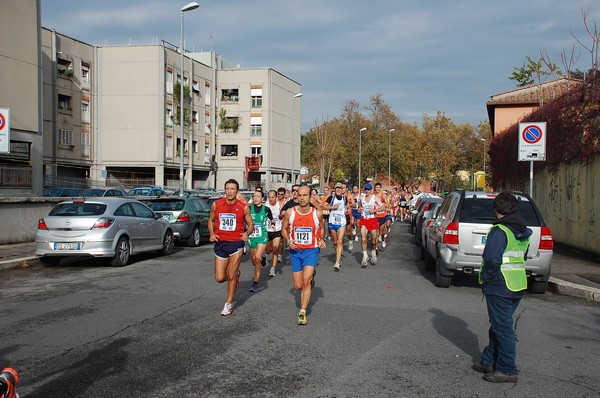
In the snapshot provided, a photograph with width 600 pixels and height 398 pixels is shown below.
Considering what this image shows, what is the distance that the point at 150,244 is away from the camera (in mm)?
14328

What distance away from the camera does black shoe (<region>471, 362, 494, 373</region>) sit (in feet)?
17.4

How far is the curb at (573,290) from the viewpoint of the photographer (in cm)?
948

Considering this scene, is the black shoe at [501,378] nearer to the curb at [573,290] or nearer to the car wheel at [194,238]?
the curb at [573,290]

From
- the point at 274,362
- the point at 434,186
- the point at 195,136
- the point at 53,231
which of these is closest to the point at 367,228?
the point at 53,231

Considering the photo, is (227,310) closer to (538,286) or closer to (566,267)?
(538,286)

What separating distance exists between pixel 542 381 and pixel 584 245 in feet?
36.7

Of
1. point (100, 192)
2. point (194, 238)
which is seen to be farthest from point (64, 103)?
point (194, 238)

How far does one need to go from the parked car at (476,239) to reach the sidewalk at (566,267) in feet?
1.79

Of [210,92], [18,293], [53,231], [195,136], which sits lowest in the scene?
[18,293]

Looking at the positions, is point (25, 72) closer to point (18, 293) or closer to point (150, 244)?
point (150, 244)

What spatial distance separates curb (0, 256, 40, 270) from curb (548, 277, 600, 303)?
11.0 metres

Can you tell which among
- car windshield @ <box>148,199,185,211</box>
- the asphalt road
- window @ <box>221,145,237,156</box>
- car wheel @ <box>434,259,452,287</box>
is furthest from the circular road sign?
window @ <box>221,145,237,156</box>

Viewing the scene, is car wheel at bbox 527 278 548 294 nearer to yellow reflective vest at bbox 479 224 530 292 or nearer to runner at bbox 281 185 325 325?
runner at bbox 281 185 325 325

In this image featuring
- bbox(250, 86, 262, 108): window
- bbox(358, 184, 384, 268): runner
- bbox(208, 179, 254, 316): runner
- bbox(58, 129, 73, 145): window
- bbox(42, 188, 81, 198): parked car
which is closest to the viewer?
bbox(208, 179, 254, 316): runner
